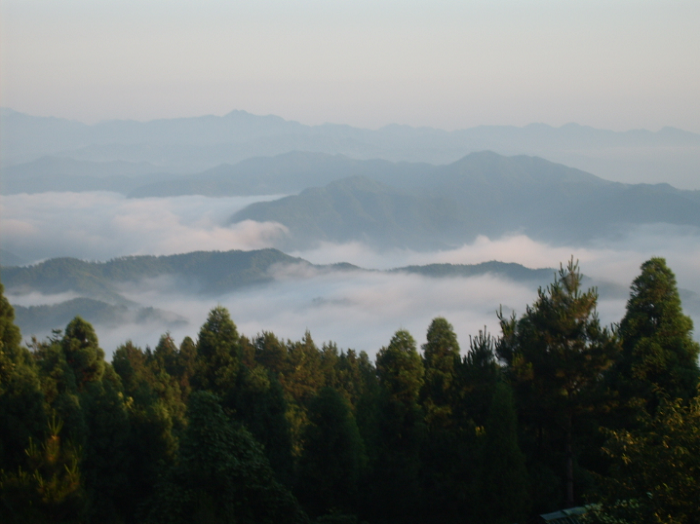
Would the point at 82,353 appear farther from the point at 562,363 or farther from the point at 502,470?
the point at 562,363

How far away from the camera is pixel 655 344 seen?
59.8 ft

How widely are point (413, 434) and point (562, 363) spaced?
4.94 meters

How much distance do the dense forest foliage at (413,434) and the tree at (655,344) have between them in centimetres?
4

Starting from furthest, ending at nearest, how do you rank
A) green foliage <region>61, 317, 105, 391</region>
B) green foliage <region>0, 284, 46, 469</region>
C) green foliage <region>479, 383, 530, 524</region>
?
green foliage <region>61, 317, 105, 391</region> → green foliage <region>479, 383, 530, 524</region> → green foliage <region>0, 284, 46, 469</region>

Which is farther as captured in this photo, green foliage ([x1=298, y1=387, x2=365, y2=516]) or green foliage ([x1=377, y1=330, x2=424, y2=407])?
green foliage ([x1=377, y1=330, x2=424, y2=407])

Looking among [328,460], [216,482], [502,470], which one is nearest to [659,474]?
[502,470]

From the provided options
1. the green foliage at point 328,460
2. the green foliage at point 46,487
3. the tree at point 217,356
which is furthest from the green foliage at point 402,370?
the green foliage at point 46,487

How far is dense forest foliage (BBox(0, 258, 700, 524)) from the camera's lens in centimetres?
1388

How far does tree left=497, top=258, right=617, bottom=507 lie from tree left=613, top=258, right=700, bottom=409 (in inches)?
49.6

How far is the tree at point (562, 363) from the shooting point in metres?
17.5

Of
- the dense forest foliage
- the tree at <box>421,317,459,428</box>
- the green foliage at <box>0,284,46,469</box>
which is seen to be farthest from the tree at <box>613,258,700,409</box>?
the green foliage at <box>0,284,46,469</box>

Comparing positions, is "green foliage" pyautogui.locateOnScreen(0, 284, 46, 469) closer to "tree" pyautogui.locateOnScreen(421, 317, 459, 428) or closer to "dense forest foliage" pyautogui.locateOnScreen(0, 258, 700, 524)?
"dense forest foliage" pyautogui.locateOnScreen(0, 258, 700, 524)

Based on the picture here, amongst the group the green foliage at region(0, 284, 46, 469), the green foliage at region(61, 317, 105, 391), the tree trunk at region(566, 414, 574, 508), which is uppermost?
the green foliage at region(61, 317, 105, 391)

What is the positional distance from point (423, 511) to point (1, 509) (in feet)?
35.2
